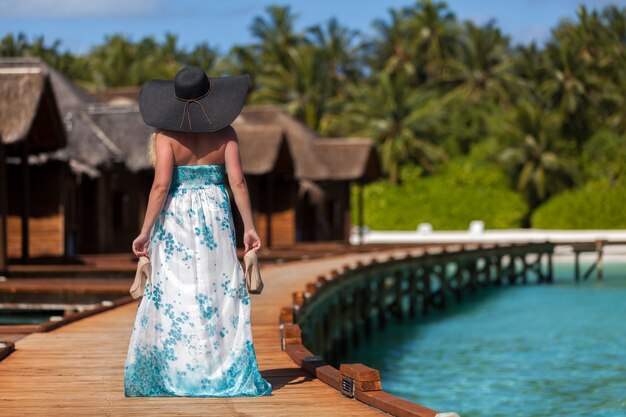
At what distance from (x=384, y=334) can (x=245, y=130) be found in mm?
8349

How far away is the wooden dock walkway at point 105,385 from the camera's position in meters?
6.15

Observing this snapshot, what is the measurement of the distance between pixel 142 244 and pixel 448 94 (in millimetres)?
49367

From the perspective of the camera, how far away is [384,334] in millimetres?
22641

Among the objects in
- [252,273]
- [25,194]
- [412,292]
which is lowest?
[412,292]

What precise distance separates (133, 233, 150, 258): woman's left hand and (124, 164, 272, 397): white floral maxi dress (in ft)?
0.14

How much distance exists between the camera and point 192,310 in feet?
21.2

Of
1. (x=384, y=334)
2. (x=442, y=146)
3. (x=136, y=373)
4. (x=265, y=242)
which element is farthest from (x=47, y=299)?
(x=442, y=146)

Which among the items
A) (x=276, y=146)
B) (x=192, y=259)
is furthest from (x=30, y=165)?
(x=192, y=259)

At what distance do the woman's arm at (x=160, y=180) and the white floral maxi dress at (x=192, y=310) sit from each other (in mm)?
99

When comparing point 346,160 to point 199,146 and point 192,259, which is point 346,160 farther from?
point 192,259

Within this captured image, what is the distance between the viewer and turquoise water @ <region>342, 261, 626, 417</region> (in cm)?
1417

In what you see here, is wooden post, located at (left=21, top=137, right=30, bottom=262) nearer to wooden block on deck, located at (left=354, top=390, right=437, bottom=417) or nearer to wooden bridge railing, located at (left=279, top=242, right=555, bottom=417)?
wooden bridge railing, located at (left=279, top=242, right=555, bottom=417)

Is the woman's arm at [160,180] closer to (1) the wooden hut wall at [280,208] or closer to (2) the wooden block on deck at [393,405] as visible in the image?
(2) the wooden block on deck at [393,405]

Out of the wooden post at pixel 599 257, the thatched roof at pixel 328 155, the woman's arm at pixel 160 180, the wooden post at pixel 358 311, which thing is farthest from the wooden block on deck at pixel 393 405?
the wooden post at pixel 599 257
